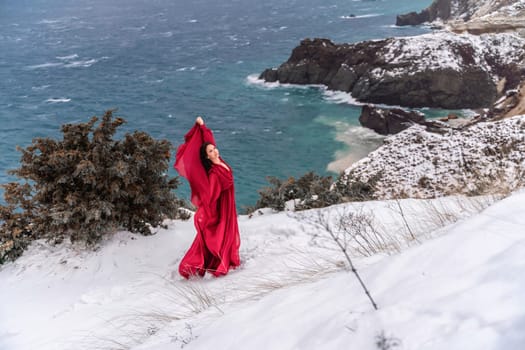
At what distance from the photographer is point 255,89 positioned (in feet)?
99.5

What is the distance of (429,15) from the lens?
158 feet

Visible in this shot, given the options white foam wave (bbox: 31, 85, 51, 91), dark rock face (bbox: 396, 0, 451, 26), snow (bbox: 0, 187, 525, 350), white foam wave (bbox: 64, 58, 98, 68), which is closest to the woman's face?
snow (bbox: 0, 187, 525, 350)

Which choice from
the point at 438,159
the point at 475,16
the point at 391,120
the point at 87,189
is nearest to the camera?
the point at 87,189

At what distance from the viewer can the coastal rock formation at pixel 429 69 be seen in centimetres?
2488

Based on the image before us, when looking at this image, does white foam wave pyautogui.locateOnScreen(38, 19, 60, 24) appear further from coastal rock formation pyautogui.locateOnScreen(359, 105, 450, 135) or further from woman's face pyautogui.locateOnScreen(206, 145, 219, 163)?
woman's face pyautogui.locateOnScreen(206, 145, 219, 163)

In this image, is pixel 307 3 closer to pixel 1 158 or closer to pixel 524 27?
pixel 524 27

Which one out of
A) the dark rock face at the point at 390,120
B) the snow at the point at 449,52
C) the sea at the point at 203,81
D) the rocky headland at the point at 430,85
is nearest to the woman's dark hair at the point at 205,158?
the rocky headland at the point at 430,85

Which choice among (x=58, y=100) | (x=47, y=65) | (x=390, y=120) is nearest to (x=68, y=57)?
(x=47, y=65)

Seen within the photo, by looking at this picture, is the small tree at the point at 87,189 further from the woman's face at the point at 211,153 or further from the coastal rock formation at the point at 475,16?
the coastal rock formation at the point at 475,16

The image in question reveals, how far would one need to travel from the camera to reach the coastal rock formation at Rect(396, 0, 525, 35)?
31.4m

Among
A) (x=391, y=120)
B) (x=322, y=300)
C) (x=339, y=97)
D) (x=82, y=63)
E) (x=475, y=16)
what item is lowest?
(x=391, y=120)

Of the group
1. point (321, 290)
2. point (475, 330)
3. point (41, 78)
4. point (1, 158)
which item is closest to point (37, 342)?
point (321, 290)

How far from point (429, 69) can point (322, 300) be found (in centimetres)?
2674

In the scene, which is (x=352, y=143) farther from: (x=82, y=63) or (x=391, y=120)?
(x=82, y=63)
